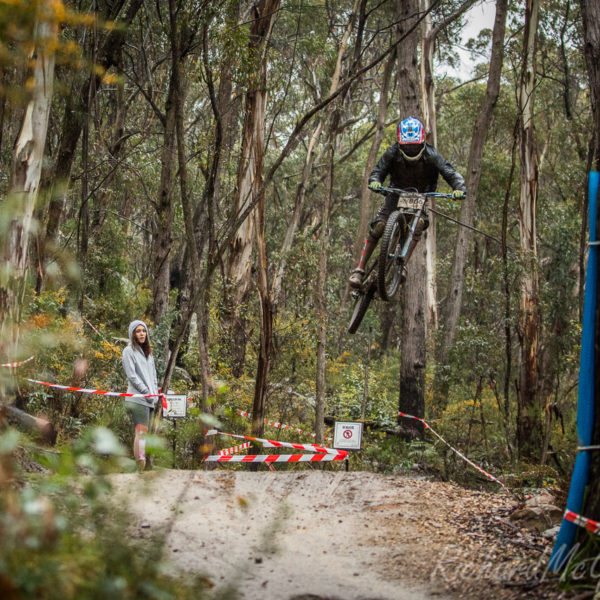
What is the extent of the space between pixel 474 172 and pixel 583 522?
14.3m

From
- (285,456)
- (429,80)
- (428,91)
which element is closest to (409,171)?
(285,456)

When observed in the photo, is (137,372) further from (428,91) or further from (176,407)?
(428,91)

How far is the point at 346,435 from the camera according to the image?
7.91 metres

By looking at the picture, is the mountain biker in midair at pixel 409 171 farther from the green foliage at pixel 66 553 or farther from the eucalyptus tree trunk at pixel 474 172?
the eucalyptus tree trunk at pixel 474 172

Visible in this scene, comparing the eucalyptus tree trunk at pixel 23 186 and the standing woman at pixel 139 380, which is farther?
the standing woman at pixel 139 380

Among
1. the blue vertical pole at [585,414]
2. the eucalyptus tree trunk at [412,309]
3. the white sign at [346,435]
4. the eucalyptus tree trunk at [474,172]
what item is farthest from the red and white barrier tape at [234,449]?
the eucalyptus tree trunk at [474,172]

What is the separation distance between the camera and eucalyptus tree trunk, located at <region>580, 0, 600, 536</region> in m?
4.16

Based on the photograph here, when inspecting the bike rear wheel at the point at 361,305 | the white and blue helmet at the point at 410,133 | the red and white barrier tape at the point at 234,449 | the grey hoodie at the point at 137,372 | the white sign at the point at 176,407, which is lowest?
the red and white barrier tape at the point at 234,449

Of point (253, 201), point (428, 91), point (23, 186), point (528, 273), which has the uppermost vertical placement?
point (428, 91)

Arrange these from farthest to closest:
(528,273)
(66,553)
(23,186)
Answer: (528,273)
(23,186)
(66,553)

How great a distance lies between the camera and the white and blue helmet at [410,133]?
8781 mm

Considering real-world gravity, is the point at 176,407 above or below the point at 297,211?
below

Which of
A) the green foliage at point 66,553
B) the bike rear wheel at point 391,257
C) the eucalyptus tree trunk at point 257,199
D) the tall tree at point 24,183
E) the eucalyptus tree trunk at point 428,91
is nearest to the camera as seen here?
the green foliage at point 66,553

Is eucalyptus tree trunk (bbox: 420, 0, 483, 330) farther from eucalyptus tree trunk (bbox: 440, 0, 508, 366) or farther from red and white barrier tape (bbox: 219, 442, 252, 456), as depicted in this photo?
red and white barrier tape (bbox: 219, 442, 252, 456)
